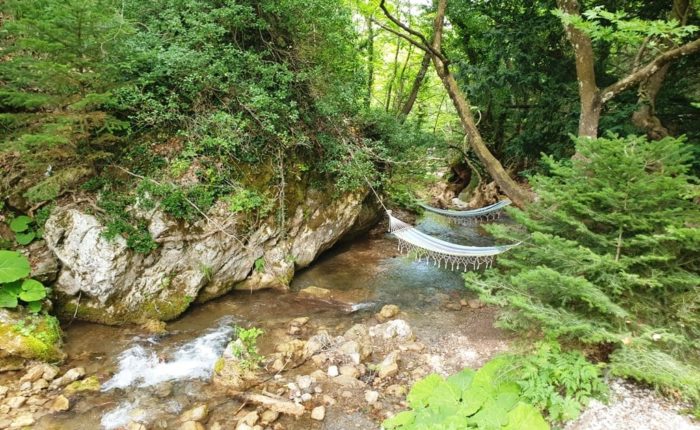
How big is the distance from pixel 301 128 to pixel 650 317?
411 centimetres

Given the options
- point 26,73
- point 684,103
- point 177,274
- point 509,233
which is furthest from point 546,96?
point 26,73

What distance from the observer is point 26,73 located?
3041 mm

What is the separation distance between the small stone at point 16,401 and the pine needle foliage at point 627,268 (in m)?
3.63

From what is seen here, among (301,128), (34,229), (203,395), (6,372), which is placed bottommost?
(203,395)

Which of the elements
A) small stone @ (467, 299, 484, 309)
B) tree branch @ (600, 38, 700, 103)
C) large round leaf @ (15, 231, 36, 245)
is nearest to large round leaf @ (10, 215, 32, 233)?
large round leaf @ (15, 231, 36, 245)

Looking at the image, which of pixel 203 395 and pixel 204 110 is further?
pixel 204 110

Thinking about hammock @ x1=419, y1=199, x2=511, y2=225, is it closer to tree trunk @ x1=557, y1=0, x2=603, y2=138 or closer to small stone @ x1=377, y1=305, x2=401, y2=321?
tree trunk @ x1=557, y1=0, x2=603, y2=138

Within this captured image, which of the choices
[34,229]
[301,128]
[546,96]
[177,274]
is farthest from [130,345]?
[546,96]

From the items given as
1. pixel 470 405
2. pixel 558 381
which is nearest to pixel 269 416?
pixel 470 405

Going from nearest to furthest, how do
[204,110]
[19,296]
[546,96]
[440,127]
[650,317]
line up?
[650,317]
[19,296]
[204,110]
[546,96]
[440,127]

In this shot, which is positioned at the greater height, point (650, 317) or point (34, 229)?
point (34, 229)

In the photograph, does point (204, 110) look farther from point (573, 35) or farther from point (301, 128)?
point (573, 35)

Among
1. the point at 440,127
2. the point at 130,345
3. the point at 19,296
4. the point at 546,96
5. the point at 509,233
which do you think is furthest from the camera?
the point at 440,127

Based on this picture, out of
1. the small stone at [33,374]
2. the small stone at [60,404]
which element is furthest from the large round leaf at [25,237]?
the small stone at [60,404]
